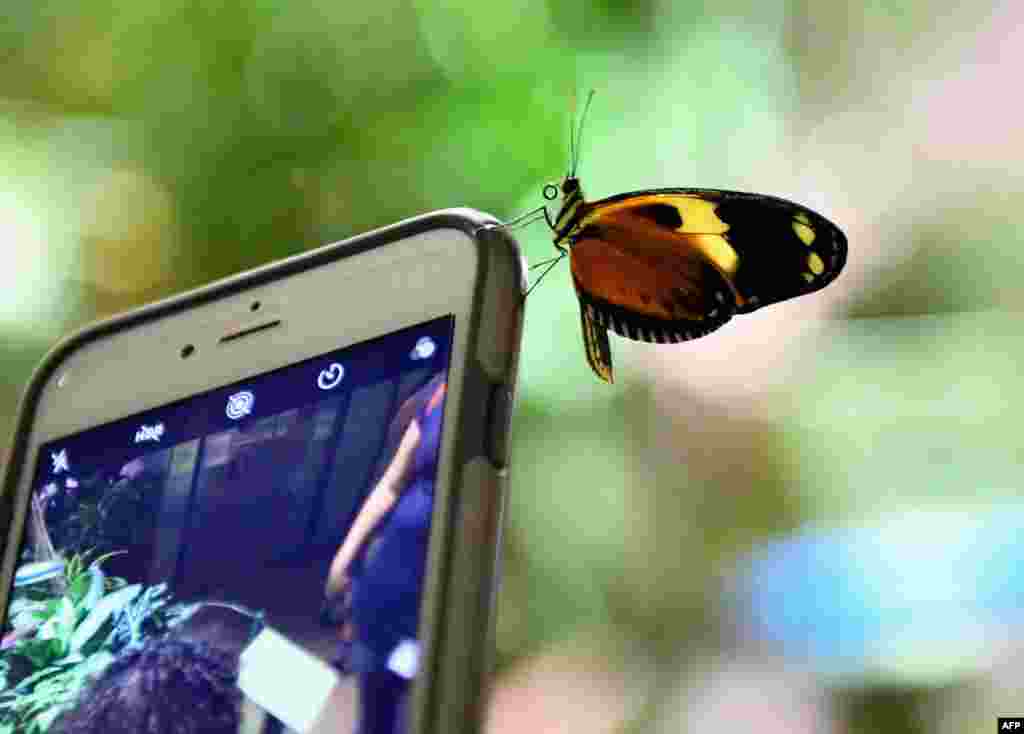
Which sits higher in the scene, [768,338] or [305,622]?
[768,338]

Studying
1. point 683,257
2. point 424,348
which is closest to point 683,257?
point 683,257

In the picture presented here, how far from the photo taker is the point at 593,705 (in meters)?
0.86

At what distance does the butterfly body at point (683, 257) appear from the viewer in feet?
1.85

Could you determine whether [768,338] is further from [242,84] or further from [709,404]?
[242,84]

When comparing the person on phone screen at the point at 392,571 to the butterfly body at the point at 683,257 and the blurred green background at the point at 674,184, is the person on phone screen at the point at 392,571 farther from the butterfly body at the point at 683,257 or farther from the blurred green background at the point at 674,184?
the blurred green background at the point at 674,184

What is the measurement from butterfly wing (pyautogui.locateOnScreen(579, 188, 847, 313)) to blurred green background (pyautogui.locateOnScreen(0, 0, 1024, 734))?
0.30 meters

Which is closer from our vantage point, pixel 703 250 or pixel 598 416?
pixel 703 250

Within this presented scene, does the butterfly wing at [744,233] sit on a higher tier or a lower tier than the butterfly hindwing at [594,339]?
higher

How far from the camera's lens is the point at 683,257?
1.90 ft

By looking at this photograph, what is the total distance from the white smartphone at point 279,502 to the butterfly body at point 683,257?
6cm

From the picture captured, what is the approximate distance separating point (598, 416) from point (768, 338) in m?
0.13

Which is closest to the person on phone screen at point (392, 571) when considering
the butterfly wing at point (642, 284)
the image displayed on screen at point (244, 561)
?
the image displayed on screen at point (244, 561)

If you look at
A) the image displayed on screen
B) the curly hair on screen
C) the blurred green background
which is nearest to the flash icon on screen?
the image displayed on screen

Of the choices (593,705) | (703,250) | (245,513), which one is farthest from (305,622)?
(593,705)
